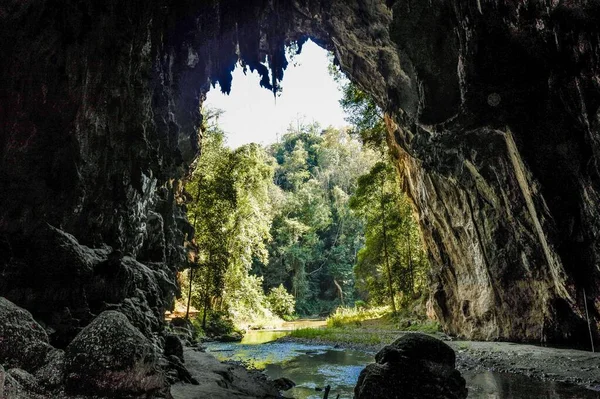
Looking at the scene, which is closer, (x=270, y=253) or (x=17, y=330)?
(x=17, y=330)

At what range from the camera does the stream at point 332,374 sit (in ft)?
27.2

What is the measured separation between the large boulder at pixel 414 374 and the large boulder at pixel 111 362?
3.76 metres

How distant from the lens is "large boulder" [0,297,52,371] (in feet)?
16.8

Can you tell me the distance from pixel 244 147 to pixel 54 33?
19.3 m

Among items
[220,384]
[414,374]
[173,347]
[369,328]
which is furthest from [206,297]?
[414,374]

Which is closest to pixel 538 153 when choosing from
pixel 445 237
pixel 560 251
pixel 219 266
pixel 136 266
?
pixel 560 251

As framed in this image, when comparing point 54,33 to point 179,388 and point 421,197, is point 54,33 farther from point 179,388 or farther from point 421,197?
point 421,197

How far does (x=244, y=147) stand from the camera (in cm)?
2742

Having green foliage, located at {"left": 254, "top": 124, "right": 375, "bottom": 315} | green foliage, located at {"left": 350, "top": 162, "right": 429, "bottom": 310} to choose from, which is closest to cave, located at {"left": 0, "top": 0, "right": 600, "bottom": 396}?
green foliage, located at {"left": 350, "top": 162, "right": 429, "bottom": 310}

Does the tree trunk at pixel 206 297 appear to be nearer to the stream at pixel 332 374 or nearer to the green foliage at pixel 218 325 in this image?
the green foliage at pixel 218 325

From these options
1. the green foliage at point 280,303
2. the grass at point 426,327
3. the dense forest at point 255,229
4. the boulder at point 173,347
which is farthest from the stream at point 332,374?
the green foliage at point 280,303

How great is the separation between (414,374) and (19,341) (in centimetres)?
632

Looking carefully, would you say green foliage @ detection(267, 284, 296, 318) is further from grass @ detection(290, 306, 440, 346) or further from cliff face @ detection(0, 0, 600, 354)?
cliff face @ detection(0, 0, 600, 354)

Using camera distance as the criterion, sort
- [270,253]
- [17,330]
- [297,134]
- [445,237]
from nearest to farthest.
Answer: [17,330] < [445,237] < [270,253] < [297,134]
